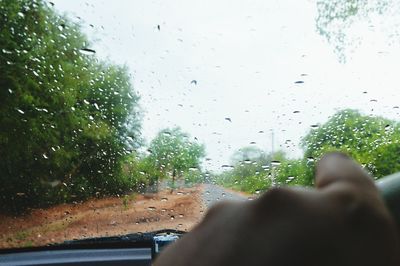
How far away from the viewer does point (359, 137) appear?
113 inches

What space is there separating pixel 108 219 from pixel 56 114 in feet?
4.60

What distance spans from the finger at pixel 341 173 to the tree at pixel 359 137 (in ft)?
6.03

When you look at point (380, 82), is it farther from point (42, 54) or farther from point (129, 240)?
point (42, 54)

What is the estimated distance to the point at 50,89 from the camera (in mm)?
4348

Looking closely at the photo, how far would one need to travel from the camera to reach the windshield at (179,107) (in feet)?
10.3

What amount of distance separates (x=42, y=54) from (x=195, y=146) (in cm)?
189

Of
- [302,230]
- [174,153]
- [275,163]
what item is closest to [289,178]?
[275,163]

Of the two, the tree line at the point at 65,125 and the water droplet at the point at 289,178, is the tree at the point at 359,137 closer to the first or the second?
the water droplet at the point at 289,178

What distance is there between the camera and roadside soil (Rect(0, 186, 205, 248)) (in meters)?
2.92

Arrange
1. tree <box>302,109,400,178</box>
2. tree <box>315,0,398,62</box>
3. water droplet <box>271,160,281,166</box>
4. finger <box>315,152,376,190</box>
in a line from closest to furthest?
finger <box>315,152,376,190</box>
tree <box>302,109,400,178</box>
water droplet <box>271,160,281,166</box>
tree <box>315,0,398,62</box>

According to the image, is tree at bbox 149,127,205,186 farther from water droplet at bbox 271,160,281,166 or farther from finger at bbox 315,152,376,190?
finger at bbox 315,152,376,190

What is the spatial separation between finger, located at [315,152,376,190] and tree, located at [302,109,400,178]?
184 centimetres

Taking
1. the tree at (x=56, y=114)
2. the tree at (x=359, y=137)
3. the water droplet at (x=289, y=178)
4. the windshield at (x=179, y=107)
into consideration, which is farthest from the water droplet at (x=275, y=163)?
the tree at (x=56, y=114)

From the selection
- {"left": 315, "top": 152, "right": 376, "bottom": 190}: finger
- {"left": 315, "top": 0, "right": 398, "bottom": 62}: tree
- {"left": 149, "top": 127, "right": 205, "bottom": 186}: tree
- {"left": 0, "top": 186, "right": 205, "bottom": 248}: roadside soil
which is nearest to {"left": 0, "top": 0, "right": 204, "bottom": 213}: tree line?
{"left": 149, "top": 127, "right": 205, "bottom": 186}: tree
